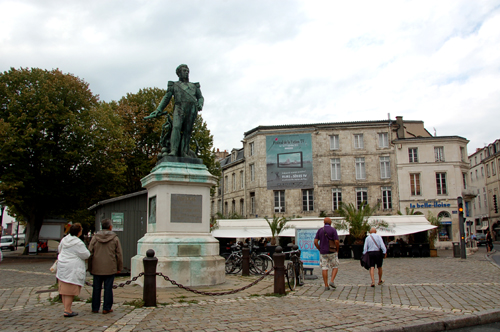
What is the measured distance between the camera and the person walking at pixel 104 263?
20.6ft

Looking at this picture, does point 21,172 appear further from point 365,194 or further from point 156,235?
point 365,194

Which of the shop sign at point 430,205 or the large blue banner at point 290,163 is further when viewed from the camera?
the large blue banner at point 290,163

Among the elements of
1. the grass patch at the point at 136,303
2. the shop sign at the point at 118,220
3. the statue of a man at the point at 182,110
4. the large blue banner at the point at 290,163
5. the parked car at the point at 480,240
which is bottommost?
the parked car at the point at 480,240

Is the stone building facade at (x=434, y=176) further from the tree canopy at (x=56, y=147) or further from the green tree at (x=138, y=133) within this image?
the tree canopy at (x=56, y=147)

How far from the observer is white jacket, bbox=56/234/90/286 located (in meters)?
6.12

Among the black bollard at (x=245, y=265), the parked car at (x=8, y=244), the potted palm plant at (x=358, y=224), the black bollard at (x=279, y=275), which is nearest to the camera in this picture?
the black bollard at (x=279, y=275)

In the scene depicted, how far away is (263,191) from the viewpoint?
38.8 m

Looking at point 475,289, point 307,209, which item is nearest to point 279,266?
point 475,289

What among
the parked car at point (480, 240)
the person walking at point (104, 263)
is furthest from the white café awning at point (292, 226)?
the parked car at point (480, 240)

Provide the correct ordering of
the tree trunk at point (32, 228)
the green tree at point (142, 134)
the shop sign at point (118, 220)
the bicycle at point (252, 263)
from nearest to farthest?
the shop sign at point (118, 220) → the bicycle at point (252, 263) → the tree trunk at point (32, 228) → the green tree at point (142, 134)

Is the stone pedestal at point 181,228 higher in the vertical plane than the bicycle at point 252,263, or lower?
higher

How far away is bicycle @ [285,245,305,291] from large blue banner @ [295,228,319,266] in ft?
6.26

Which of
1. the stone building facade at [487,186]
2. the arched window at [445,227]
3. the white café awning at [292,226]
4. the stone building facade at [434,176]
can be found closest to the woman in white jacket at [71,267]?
the white café awning at [292,226]

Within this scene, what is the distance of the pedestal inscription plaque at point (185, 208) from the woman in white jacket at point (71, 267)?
9.55 feet
